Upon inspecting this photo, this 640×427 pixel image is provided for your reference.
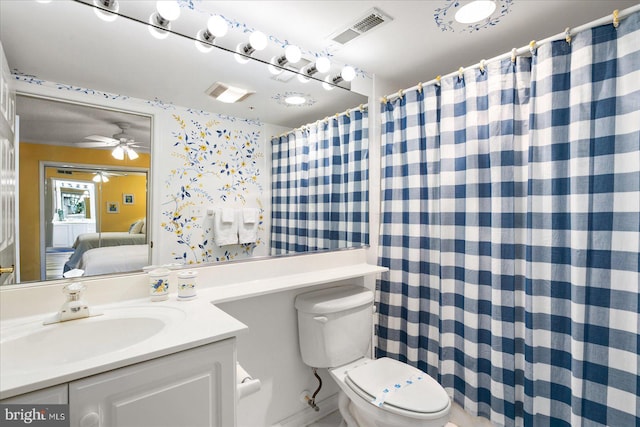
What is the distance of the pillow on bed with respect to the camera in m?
1.24

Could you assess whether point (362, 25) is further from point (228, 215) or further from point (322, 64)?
point (228, 215)

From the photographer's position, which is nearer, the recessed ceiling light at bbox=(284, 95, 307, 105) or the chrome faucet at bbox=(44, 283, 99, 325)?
the chrome faucet at bbox=(44, 283, 99, 325)

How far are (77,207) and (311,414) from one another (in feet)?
5.42

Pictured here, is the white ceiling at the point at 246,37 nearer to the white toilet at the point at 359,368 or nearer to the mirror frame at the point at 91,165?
the mirror frame at the point at 91,165

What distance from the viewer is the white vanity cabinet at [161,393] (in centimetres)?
73

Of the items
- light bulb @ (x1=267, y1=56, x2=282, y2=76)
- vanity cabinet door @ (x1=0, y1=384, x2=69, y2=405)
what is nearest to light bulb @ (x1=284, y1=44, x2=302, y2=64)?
light bulb @ (x1=267, y1=56, x2=282, y2=76)

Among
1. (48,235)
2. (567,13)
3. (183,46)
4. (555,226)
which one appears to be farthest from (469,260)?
(48,235)

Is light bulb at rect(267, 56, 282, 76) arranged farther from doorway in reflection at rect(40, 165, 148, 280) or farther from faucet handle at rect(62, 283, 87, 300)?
faucet handle at rect(62, 283, 87, 300)

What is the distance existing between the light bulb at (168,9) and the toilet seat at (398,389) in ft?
5.97

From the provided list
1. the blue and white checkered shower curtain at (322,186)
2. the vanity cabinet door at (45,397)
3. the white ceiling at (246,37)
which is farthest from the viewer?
the blue and white checkered shower curtain at (322,186)

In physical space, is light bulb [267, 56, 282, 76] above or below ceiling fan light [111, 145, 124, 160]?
above

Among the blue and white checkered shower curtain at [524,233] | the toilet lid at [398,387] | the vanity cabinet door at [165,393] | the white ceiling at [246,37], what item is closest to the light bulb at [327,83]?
the white ceiling at [246,37]

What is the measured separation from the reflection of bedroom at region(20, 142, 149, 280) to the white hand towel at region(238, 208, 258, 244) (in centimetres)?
44

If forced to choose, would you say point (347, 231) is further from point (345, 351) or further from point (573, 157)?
point (573, 157)
